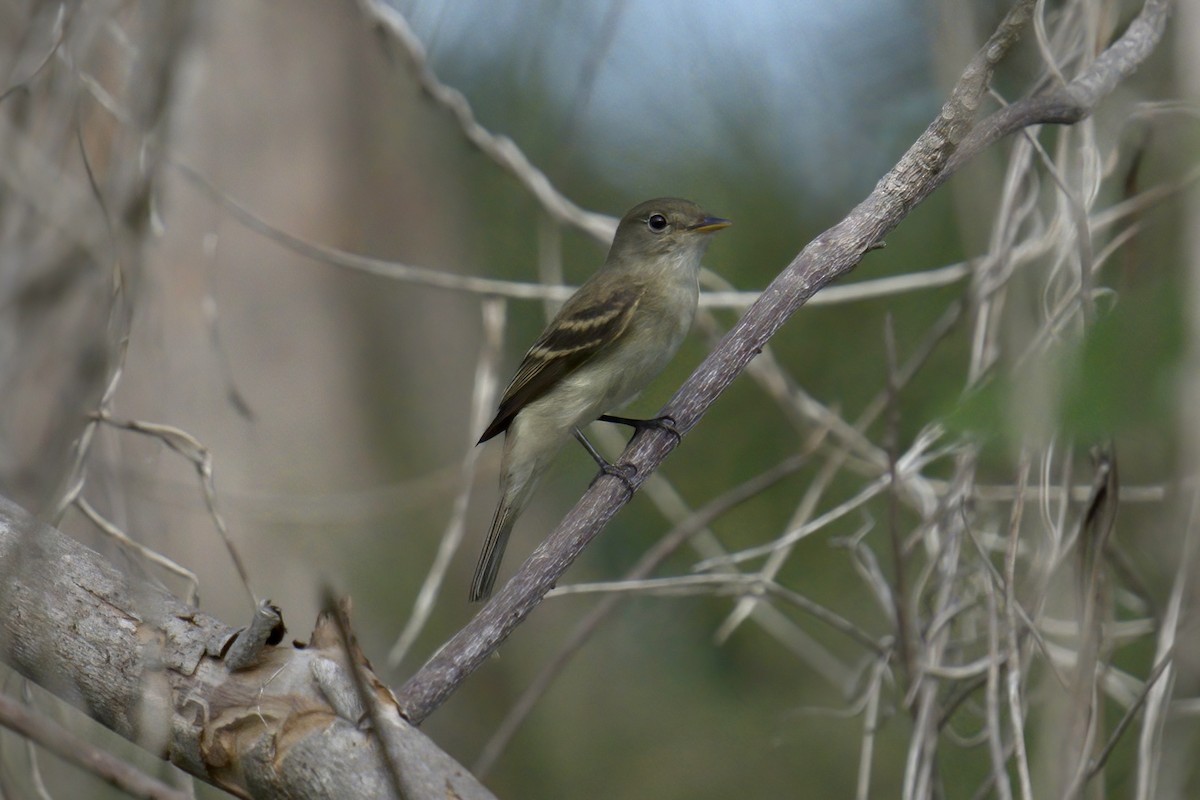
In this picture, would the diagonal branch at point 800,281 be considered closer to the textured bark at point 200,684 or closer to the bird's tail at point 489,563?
the textured bark at point 200,684

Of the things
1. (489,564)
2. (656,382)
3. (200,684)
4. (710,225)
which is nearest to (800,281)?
(200,684)

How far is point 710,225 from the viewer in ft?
12.7

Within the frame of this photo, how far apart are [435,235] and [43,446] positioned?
4.41 metres

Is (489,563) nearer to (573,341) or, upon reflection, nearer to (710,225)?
(573,341)

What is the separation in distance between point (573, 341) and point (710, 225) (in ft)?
2.08

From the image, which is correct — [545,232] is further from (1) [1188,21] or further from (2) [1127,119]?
(1) [1188,21]

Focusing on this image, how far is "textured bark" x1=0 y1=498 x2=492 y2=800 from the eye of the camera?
4.62 ft

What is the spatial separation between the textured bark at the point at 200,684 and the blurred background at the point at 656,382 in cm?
44

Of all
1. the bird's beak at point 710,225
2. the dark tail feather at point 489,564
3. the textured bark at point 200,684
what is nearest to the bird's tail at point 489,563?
the dark tail feather at point 489,564

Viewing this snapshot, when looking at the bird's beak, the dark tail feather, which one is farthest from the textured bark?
the bird's beak

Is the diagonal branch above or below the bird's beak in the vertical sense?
below

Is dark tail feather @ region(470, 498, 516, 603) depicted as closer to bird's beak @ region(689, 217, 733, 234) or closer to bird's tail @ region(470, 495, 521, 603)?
bird's tail @ region(470, 495, 521, 603)

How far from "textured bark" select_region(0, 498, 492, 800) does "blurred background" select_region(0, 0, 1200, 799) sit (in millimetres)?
436

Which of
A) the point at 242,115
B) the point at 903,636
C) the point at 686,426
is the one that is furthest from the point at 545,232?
the point at 242,115
